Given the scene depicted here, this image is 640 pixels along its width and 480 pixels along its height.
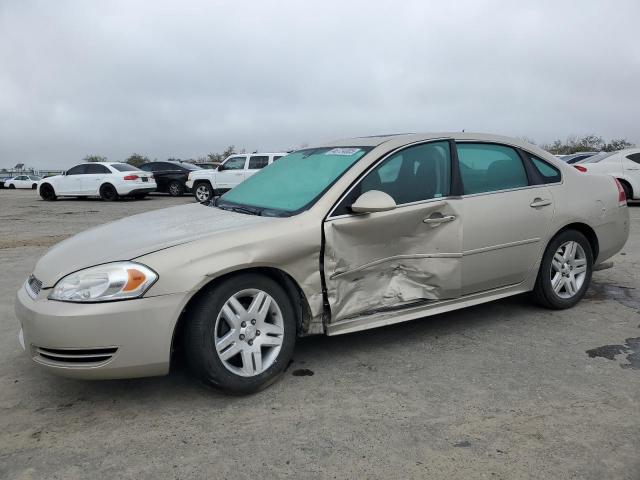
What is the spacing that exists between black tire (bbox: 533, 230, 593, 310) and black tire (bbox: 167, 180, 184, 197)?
18.2 meters

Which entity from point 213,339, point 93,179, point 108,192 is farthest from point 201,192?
point 213,339

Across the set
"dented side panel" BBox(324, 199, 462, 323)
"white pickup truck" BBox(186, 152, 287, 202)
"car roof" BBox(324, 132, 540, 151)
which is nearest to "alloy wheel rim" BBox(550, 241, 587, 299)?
"car roof" BBox(324, 132, 540, 151)

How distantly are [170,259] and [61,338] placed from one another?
0.67 m

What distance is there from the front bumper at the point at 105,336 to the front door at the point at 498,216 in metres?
2.13

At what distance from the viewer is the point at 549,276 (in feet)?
14.3

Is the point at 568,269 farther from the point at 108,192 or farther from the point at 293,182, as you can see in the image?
the point at 108,192

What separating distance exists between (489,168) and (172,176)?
60.2ft

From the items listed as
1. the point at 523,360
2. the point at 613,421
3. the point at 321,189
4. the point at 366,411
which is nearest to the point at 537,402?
the point at 613,421

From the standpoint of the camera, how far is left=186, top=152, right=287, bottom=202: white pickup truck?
706 inches

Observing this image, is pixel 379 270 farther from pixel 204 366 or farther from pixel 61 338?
pixel 61 338

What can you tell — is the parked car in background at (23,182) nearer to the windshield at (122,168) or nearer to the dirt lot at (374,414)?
the windshield at (122,168)

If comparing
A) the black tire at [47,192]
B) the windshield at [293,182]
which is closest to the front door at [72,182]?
the black tire at [47,192]

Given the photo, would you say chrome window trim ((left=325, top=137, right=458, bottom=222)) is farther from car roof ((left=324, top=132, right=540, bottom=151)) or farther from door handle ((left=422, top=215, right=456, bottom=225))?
door handle ((left=422, top=215, right=456, bottom=225))

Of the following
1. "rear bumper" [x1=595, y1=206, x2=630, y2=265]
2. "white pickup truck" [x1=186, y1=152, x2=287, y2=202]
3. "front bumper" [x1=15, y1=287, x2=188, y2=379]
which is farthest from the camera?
"white pickup truck" [x1=186, y1=152, x2=287, y2=202]
